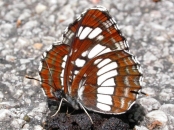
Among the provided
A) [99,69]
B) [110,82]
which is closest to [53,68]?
[99,69]

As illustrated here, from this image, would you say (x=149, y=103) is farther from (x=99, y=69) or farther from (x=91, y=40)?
(x=91, y=40)

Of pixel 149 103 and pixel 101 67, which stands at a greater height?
pixel 101 67

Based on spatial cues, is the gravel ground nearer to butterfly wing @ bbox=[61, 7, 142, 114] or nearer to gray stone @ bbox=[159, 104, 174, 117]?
gray stone @ bbox=[159, 104, 174, 117]

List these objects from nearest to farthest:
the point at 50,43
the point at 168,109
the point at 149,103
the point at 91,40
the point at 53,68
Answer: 1. the point at 91,40
2. the point at 53,68
3. the point at 168,109
4. the point at 149,103
5. the point at 50,43

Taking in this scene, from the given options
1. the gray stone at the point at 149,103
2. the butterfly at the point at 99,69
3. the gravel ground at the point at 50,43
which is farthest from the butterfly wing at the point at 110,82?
the gray stone at the point at 149,103

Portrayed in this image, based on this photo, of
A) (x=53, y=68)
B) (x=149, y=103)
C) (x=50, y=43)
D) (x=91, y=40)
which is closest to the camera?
(x=91, y=40)

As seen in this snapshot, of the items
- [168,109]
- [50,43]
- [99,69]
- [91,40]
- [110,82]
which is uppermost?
[50,43]

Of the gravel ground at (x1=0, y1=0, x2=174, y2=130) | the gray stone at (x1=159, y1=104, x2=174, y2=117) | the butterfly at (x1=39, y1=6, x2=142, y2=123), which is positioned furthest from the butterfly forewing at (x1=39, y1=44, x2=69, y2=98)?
the gray stone at (x1=159, y1=104, x2=174, y2=117)

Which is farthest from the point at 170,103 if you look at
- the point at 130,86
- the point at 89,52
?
the point at 89,52
